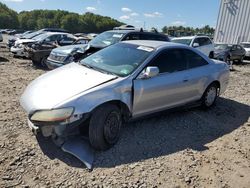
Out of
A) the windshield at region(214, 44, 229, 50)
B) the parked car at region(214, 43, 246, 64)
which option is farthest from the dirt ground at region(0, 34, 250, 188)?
the windshield at region(214, 44, 229, 50)

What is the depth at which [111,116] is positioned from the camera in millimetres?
3789

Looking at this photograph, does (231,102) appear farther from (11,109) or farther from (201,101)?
(11,109)

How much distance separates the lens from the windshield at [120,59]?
4.23 metres

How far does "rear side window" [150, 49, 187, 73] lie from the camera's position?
14.9 ft

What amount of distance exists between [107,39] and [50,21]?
8970 centimetres

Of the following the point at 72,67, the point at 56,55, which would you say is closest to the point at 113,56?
the point at 72,67

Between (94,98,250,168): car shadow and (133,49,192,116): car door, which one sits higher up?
(133,49,192,116): car door

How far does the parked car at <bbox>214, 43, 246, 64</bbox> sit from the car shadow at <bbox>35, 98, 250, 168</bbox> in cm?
994

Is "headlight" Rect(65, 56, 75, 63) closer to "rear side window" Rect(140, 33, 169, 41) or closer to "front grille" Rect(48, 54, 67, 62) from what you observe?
"front grille" Rect(48, 54, 67, 62)

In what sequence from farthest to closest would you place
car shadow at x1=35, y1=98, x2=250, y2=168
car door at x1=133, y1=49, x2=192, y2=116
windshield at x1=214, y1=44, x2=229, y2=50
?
windshield at x1=214, y1=44, x2=229, y2=50
car door at x1=133, y1=49, x2=192, y2=116
car shadow at x1=35, y1=98, x2=250, y2=168

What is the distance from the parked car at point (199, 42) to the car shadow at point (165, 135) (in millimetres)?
6763

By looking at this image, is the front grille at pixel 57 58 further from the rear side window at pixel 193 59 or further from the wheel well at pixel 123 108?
the wheel well at pixel 123 108

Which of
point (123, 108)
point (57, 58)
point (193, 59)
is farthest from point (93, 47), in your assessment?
point (123, 108)

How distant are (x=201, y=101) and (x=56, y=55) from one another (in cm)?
557
